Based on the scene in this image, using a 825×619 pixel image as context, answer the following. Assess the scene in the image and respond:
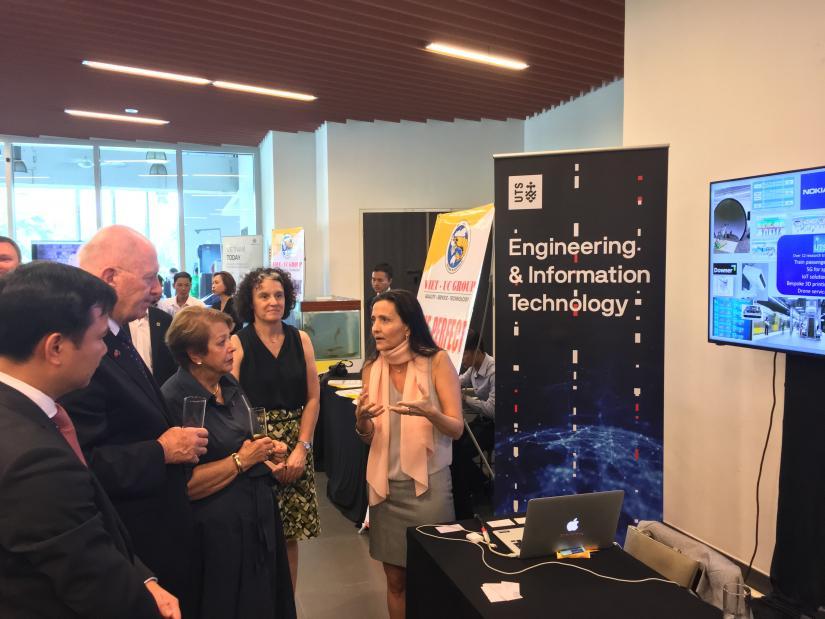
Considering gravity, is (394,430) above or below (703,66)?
below

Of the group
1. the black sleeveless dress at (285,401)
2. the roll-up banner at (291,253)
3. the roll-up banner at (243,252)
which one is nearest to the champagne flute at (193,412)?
the black sleeveless dress at (285,401)

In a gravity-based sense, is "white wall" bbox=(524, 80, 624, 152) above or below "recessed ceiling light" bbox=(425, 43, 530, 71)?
below

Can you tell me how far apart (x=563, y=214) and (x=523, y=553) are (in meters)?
1.71

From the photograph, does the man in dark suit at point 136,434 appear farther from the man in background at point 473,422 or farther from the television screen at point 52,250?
the television screen at point 52,250

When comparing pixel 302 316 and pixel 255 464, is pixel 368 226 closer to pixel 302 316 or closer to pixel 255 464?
pixel 302 316

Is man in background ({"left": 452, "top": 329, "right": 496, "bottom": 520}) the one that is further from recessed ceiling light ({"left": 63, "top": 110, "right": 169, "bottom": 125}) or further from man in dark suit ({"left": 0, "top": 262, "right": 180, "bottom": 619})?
recessed ceiling light ({"left": 63, "top": 110, "right": 169, "bottom": 125})

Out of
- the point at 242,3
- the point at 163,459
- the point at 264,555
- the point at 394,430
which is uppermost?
the point at 242,3

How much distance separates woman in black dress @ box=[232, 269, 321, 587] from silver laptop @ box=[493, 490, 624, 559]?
1.10 meters

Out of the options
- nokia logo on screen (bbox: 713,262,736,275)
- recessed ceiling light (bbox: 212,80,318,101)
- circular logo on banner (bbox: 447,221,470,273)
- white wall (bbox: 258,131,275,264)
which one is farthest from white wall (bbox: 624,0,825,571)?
white wall (bbox: 258,131,275,264)

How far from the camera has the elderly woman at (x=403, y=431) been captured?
251 centimetres

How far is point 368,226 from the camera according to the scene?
891 cm

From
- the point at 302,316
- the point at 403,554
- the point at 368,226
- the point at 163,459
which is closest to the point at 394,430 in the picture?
the point at 403,554

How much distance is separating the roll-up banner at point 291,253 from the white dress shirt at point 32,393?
7.24 meters

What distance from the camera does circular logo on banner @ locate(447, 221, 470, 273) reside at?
3955 mm
